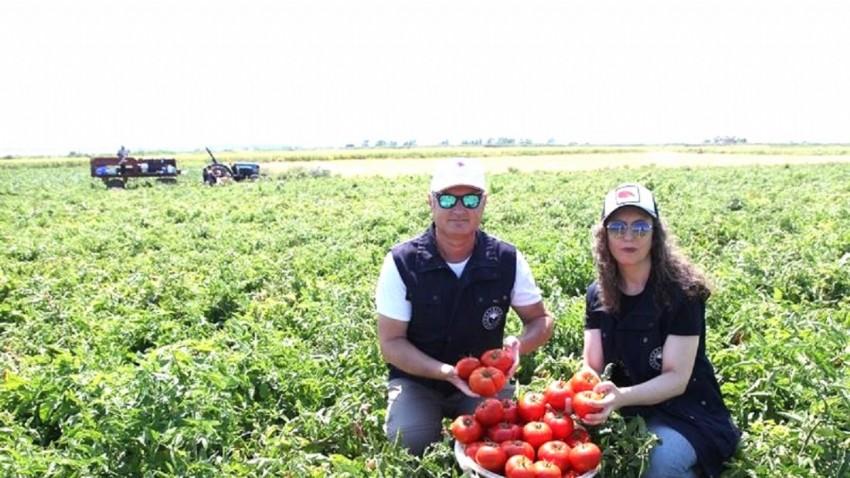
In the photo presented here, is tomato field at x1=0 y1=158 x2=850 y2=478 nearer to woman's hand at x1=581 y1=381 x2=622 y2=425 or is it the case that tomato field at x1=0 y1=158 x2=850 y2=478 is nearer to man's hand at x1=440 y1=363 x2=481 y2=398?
woman's hand at x1=581 y1=381 x2=622 y2=425

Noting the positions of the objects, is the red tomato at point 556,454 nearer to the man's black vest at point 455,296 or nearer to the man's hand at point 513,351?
the man's hand at point 513,351

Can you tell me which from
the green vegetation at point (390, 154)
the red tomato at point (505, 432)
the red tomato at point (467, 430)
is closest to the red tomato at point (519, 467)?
the red tomato at point (505, 432)

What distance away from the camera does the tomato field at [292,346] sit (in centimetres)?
358

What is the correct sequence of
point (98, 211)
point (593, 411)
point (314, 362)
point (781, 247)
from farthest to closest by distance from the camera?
point (98, 211)
point (781, 247)
point (314, 362)
point (593, 411)

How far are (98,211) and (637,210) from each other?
18.0m

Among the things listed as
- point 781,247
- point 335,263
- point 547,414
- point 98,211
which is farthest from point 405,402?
point 98,211

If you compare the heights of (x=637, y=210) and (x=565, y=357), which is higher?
(x=637, y=210)

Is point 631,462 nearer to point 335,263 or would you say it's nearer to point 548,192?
point 335,263

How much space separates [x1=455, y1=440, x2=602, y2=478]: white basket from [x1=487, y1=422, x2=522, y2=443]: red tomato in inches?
6.4

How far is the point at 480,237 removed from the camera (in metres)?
4.29

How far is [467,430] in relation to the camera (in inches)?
133

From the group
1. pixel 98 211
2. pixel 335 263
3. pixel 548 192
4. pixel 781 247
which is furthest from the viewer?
pixel 548 192

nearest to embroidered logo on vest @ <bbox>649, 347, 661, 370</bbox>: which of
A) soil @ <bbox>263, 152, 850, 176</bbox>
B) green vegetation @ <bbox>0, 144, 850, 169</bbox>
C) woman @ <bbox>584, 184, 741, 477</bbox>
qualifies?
woman @ <bbox>584, 184, 741, 477</bbox>

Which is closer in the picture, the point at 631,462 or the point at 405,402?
the point at 631,462
